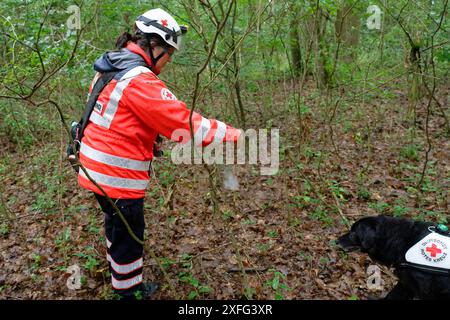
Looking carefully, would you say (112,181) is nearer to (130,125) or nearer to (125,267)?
(130,125)

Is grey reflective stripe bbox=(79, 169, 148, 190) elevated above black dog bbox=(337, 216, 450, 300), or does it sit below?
above

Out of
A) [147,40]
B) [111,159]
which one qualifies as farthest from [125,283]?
[147,40]

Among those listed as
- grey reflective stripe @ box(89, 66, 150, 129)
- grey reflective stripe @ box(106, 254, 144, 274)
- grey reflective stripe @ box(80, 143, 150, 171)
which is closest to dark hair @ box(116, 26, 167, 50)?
grey reflective stripe @ box(89, 66, 150, 129)

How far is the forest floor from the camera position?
11.1 ft

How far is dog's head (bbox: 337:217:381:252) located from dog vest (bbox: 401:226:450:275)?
0.38 metres

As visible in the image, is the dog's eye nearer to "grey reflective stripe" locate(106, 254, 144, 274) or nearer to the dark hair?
"grey reflective stripe" locate(106, 254, 144, 274)

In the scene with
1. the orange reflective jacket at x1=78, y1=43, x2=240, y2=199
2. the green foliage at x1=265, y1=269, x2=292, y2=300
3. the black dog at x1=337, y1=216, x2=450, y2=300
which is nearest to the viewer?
the orange reflective jacket at x1=78, y1=43, x2=240, y2=199

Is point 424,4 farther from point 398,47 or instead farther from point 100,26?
point 100,26

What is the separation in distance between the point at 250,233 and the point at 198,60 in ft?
8.44

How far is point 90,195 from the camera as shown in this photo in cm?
523

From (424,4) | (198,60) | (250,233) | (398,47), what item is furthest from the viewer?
(398,47)

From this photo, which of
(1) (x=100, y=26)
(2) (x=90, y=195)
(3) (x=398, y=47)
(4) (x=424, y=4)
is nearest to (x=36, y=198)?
(2) (x=90, y=195)

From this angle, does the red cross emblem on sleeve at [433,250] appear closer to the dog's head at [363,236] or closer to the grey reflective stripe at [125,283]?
the dog's head at [363,236]

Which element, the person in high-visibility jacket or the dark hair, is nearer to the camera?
the person in high-visibility jacket
